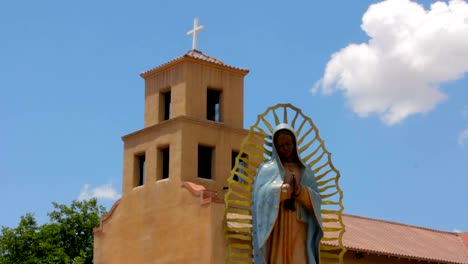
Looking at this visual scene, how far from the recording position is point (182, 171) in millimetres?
35250

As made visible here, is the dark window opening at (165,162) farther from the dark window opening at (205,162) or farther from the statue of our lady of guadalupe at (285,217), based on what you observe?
the statue of our lady of guadalupe at (285,217)

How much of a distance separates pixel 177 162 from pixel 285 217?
19808 millimetres

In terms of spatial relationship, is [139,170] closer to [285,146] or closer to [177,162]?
[177,162]

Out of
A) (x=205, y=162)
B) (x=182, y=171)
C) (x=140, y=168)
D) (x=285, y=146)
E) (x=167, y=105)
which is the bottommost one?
(x=285, y=146)

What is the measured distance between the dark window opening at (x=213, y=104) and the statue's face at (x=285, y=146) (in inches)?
826

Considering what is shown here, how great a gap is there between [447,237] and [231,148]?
12.2 meters

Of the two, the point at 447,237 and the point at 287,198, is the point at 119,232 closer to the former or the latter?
the point at 447,237

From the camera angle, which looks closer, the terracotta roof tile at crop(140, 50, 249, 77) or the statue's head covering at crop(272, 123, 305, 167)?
the statue's head covering at crop(272, 123, 305, 167)

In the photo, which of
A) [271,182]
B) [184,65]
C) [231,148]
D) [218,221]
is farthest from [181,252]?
[271,182]

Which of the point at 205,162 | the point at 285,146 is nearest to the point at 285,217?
the point at 285,146

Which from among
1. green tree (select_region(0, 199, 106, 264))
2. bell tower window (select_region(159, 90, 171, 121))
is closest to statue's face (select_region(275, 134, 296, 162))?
bell tower window (select_region(159, 90, 171, 121))

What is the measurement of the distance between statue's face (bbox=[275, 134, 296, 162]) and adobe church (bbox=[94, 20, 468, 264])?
17.3 m

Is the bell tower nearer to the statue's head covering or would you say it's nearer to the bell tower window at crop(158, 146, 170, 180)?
the bell tower window at crop(158, 146, 170, 180)

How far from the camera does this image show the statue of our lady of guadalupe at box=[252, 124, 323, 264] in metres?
15.7
